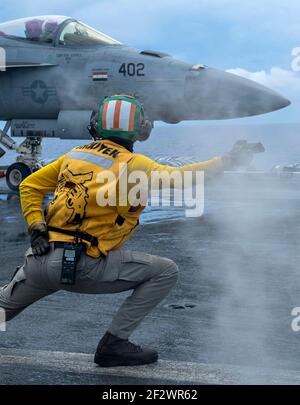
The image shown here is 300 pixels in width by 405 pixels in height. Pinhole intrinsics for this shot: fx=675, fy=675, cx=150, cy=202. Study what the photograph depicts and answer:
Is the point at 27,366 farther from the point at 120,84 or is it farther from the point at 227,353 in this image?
the point at 120,84

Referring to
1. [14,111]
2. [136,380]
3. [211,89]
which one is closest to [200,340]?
[136,380]

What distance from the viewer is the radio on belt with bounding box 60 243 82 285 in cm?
415

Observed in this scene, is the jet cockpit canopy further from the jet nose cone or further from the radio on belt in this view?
the radio on belt

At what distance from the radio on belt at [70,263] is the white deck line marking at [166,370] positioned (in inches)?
23.9

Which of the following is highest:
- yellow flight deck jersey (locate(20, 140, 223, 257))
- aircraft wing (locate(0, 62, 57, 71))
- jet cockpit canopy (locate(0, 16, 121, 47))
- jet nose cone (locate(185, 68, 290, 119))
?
jet cockpit canopy (locate(0, 16, 121, 47))

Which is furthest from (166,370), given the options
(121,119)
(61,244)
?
(121,119)

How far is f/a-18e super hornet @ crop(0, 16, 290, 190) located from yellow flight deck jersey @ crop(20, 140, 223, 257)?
8.58 m

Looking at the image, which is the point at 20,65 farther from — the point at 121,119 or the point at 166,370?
the point at 166,370

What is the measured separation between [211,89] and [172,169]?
8.87 meters

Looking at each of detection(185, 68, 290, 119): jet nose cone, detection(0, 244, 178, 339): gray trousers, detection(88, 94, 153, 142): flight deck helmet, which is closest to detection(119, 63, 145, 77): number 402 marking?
detection(185, 68, 290, 119): jet nose cone

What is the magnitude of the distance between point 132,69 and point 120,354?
9.82 meters

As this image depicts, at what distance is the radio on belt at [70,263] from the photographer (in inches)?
163

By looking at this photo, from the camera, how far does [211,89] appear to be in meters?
12.9
